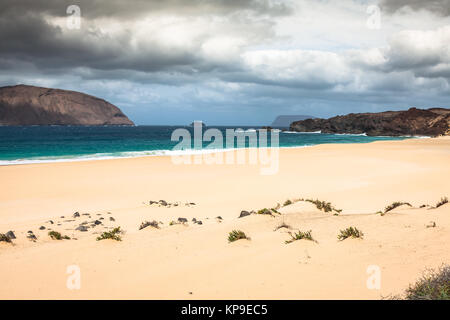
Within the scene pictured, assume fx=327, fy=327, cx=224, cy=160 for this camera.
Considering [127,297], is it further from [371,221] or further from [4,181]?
[4,181]

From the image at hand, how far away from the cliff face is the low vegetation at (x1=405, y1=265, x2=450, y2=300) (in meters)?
106

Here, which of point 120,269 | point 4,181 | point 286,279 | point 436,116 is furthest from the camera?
point 436,116

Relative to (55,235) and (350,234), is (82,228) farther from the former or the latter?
(350,234)

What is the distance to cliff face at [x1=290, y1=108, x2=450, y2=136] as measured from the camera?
106 metres

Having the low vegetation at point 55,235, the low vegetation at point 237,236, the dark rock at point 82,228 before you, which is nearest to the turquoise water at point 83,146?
the dark rock at point 82,228

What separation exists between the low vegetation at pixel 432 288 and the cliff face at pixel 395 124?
106 metres

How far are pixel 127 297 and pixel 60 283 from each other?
45.0 inches

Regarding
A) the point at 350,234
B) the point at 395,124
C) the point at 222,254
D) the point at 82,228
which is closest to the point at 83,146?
the point at 82,228

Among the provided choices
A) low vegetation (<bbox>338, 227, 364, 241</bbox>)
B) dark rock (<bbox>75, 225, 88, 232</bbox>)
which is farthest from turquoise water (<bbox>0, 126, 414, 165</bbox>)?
low vegetation (<bbox>338, 227, 364, 241</bbox>)

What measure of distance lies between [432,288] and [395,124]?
417ft

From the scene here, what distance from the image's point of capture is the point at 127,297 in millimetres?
4066

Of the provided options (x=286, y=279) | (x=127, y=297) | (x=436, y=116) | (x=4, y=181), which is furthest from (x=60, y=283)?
(x=436, y=116)

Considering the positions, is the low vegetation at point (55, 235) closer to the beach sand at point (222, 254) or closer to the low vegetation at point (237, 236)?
the beach sand at point (222, 254)

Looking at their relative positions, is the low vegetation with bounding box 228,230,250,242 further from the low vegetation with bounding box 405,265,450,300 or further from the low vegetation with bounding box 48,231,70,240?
the low vegetation with bounding box 48,231,70,240
